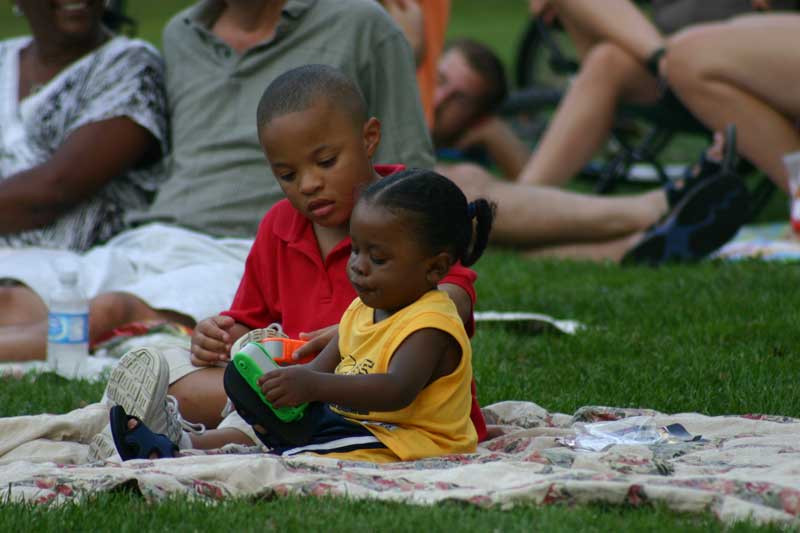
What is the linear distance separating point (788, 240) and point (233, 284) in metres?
3.31

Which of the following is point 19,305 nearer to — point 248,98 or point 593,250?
point 248,98

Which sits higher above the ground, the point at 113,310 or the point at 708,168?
the point at 708,168

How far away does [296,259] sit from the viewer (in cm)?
364

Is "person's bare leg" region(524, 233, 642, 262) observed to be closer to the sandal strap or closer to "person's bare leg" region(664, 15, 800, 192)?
"person's bare leg" region(664, 15, 800, 192)

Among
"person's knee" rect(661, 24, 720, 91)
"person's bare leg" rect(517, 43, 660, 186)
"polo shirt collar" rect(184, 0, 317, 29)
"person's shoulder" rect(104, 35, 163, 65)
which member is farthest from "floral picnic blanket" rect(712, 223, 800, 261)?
"person's shoulder" rect(104, 35, 163, 65)

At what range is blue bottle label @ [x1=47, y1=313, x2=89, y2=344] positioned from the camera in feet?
15.3

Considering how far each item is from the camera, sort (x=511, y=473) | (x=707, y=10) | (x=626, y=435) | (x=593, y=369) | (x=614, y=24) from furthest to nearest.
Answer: (x=707, y=10) → (x=614, y=24) → (x=593, y=369) → (x=626, y=435) → (x=511, y=473)

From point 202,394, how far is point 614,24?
4.33 metres

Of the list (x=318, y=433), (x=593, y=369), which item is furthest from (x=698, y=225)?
(x=318, y=433)

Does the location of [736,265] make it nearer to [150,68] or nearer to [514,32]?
[150,68]

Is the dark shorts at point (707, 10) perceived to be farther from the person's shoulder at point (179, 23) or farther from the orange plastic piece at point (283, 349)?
the orange plastic piece at point (283, 349)

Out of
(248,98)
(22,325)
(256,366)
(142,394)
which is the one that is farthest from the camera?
(248,98)

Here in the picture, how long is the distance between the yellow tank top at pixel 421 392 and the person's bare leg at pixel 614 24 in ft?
14.6

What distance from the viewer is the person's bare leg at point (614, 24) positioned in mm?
7289
